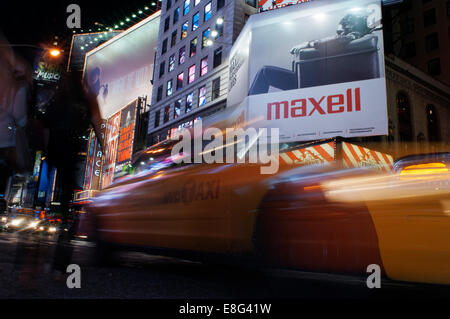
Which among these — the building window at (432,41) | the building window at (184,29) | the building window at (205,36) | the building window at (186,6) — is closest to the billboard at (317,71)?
the building window at (205,36)

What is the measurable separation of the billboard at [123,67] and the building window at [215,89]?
729 inches

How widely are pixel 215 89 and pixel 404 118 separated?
49.3ft

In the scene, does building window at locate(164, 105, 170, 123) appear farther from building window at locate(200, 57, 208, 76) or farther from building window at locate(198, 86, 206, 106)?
building window at locate(200, 57, 208, 76)

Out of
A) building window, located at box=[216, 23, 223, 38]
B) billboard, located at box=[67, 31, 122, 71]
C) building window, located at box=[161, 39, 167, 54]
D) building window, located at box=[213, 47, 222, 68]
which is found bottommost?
building window, located at box=[213, 47, 222, 68]

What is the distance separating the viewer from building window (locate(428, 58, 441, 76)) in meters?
35.2

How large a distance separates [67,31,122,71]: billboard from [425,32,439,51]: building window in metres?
A: 49.2

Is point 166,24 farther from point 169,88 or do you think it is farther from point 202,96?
point 202,96

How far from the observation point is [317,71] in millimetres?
18359

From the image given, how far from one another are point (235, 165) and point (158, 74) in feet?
120

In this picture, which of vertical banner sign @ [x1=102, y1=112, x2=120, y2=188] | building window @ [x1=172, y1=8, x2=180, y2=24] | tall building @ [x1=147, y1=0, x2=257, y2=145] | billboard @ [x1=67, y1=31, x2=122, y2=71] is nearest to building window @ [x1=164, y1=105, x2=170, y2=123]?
tall building @ [x1=147, y1=0, x2=257, y2=145]

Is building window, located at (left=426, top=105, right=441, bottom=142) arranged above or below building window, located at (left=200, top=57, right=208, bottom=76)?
below

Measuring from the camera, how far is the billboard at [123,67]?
45875 millimetres

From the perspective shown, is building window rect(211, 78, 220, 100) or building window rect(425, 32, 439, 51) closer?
building window rect(211, 78, 220, 100)

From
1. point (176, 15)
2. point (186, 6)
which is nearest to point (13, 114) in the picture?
point (176, 15)
